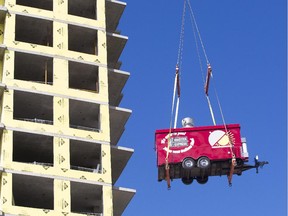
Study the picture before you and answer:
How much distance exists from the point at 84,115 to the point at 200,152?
9.85m

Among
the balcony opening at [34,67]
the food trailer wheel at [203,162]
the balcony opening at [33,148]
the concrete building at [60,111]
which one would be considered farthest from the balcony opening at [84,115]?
the food trailer wheel at [203,162]

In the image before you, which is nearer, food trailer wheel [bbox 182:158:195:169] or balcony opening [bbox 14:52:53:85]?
food trailer wheel [bbox 182:158:195:169]

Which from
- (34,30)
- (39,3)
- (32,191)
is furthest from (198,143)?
(39,3)

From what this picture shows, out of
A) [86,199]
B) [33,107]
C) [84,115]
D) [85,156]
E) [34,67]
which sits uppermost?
[34,67]

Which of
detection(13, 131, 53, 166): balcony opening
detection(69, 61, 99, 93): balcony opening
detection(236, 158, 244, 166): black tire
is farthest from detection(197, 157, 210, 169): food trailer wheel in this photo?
detection(13, 131, 53, 166): balcony opening

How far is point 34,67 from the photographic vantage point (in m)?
80.0

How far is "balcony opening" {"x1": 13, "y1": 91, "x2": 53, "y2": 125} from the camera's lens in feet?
251

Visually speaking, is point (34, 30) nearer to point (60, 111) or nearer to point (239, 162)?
point (60, 111)

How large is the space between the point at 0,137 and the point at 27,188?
4348mm

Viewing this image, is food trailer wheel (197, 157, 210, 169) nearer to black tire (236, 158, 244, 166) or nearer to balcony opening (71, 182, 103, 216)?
black tire (236, 158, 244, 166)

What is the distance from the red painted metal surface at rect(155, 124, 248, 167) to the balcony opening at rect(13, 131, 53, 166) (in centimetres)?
907

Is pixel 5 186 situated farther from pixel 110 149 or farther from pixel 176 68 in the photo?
pixel 176 68

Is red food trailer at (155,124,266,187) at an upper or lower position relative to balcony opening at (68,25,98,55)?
lower

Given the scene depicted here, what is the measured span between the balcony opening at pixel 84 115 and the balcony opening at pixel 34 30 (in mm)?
6627
